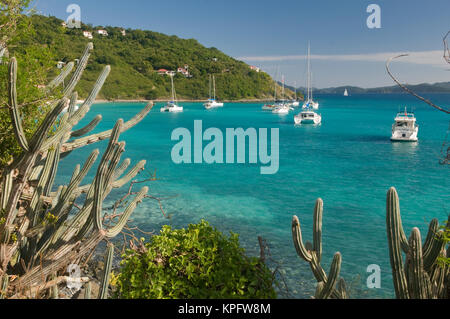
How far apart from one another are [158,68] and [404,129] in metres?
87.8

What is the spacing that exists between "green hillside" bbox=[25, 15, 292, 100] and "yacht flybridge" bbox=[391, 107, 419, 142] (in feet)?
183

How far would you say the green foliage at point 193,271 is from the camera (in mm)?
2805

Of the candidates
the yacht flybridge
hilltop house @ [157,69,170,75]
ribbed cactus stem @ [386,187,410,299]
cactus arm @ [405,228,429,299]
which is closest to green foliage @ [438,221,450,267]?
cactus arm @ [405,228,429,299]

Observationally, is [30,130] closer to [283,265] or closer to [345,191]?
[283,265]

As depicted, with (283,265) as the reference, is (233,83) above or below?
above

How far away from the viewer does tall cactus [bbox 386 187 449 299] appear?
2959 mm

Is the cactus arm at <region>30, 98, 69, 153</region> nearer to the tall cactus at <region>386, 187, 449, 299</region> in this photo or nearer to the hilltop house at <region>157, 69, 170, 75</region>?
the tall cactus at <region>386, 187, 449, 299</region>

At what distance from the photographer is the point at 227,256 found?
9.64 ft

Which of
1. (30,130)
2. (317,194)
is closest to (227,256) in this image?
(30,130)

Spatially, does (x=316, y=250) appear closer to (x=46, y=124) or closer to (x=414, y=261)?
(x=414, y=261)

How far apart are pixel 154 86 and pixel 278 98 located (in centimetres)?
4624

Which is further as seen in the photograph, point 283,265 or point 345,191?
point 345,191
